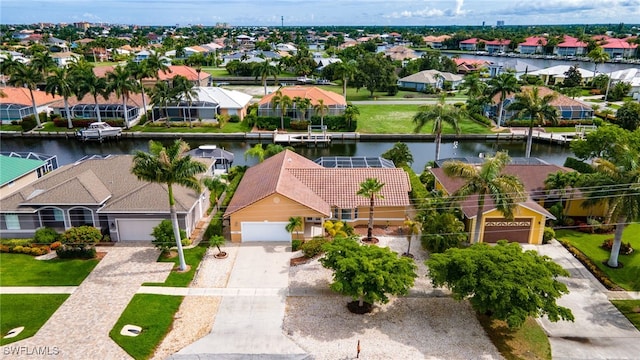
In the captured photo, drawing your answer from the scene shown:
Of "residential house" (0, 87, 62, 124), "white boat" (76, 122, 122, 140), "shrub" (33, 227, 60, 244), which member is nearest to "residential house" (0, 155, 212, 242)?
"shrub" (33, 227, 60, 244)

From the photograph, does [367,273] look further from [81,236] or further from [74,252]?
[74,252]

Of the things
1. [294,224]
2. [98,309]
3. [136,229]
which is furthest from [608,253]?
[136,229]

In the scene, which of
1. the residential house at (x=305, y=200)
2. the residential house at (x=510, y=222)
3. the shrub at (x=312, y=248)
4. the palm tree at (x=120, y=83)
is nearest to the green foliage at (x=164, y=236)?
the residential house at (x=305, y=200)

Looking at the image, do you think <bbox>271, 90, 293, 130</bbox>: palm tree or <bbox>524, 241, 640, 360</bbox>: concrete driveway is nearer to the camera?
<bbox>524, 241, 640, 360</bbox>: concrete driveway

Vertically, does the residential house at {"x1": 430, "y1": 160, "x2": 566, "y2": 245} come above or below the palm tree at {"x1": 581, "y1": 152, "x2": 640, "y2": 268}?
below

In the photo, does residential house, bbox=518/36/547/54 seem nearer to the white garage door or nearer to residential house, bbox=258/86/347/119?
residential house, bbox=258/86/347/119

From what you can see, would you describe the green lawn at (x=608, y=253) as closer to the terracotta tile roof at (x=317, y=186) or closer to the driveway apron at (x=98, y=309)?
the terracotta tile roof at (x=317, y=186)

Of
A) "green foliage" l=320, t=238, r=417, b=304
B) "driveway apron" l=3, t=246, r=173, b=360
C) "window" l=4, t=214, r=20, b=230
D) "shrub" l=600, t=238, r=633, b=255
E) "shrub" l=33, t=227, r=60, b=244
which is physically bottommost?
"driveway apron" l=3, t=246, r=173, b=360
